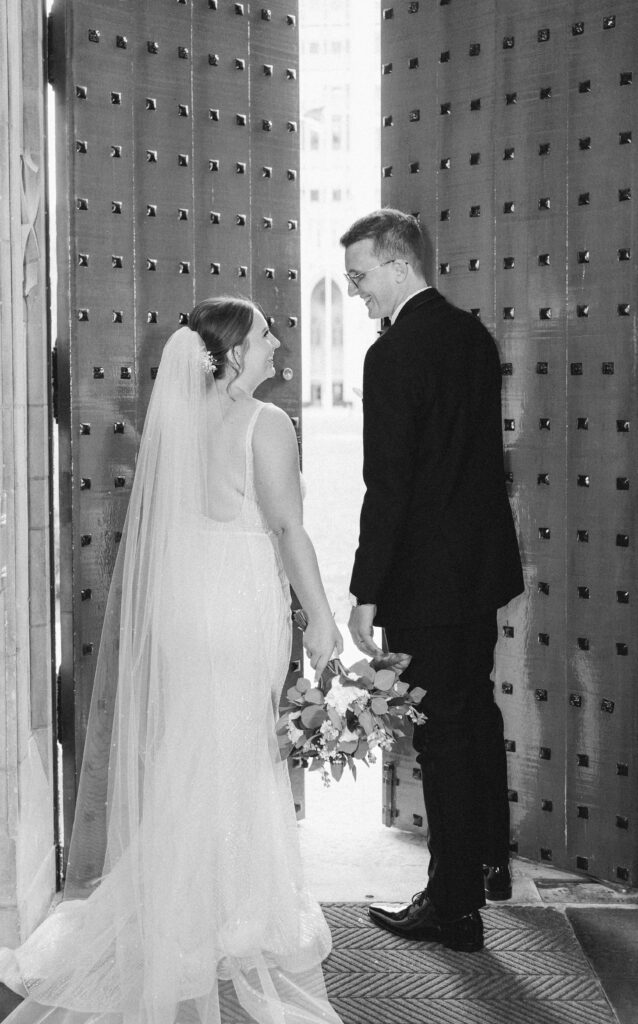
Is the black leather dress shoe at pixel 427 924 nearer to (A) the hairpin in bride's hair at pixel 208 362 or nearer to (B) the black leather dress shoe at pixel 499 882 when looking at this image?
(B) the black leather dress shoe at pixel 499 882

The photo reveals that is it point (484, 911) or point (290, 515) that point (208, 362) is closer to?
point (290, 515)

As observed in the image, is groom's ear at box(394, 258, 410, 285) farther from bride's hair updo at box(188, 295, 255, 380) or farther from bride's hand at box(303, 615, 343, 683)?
bride's hand at box(303, 615, 343, 683)

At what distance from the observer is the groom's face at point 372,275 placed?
3.21m

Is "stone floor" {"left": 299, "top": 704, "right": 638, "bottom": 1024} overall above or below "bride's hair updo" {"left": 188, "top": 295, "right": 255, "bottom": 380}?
below

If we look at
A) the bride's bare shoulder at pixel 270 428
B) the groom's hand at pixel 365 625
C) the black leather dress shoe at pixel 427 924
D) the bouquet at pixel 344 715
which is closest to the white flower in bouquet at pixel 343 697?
the bouquet at pixel 344 715

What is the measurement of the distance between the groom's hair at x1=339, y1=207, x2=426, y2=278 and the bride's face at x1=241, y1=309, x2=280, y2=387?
0.41 m

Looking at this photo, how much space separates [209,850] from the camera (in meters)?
2.88

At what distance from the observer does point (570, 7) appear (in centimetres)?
370

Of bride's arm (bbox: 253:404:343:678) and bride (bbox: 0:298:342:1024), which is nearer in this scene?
bride (bbox: 0:298:342:1024)

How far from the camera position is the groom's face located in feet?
10.5

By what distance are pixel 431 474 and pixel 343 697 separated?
0.77 metres

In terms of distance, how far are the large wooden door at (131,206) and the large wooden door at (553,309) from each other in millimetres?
618

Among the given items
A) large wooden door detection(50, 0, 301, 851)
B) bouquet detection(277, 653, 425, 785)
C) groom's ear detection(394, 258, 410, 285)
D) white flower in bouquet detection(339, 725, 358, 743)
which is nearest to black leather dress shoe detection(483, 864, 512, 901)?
bouquet detection(277, 653, 425, 785)

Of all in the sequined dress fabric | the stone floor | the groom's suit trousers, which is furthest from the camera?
the groom's suit trousers
